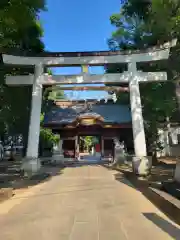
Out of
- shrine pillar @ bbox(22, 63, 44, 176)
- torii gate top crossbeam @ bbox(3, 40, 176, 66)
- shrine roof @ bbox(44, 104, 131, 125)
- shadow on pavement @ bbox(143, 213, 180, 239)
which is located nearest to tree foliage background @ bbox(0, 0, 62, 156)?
torii gate top crossbeam @ bbox(3, 40, 176, 66)

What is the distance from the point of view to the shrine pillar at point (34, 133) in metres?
14.3

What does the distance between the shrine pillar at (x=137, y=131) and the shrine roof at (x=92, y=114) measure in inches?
398

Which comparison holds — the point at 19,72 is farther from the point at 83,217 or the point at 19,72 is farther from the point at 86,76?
the point at 83,217

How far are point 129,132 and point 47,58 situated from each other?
14072mm

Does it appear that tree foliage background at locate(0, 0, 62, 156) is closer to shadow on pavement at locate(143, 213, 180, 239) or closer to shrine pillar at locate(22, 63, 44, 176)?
shrine pillar at locate(22, 63, 44, 176)

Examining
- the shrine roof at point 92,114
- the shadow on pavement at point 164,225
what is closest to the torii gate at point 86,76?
the shadow on pavement at point 164,225

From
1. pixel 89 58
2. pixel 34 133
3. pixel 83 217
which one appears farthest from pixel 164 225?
pixel 89 58

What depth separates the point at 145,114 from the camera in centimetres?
2234

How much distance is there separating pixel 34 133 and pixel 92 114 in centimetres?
1101

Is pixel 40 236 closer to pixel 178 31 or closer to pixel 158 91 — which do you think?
pixel 178 31

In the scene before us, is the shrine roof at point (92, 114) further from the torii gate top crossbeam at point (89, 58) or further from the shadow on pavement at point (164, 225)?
the shadow on pavement at point (164, 225)

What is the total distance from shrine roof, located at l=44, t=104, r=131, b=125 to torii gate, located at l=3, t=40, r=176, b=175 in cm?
969

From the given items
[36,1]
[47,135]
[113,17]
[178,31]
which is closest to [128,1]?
[113,17]

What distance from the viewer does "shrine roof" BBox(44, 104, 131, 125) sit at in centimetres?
2583
